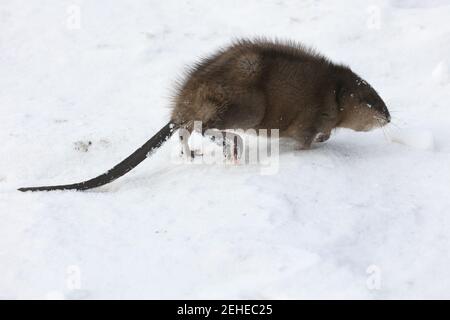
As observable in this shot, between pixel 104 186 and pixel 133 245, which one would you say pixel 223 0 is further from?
pixel 133 245

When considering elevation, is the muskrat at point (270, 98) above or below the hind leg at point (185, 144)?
above

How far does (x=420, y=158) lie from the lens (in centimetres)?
→ 539

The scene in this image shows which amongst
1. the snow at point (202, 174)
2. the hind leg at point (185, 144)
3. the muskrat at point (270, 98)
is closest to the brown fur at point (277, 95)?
the muskrat at point (270, 98)

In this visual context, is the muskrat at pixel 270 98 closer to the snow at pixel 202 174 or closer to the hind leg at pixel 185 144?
the hind leg at pixel 185 144

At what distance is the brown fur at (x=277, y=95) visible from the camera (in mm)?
5305

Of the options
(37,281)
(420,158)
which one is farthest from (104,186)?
(420,158)

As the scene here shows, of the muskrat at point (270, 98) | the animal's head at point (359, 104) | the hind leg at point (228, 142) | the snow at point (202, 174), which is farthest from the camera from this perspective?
the animal's head at point (359, 104)

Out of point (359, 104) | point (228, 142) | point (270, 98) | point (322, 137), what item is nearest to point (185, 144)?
point (228, 142)

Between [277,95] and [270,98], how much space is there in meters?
0.06

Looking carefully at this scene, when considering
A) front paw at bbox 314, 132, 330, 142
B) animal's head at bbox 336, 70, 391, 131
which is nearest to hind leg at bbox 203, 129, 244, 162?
front paw at bbox 314, 132, 330, 142

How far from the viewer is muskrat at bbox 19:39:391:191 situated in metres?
5.29

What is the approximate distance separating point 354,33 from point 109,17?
304cm

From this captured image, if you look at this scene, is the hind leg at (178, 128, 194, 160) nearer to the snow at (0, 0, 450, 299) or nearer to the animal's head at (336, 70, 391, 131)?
the snow at (0, 0, 450, 299)

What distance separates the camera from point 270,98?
5.47 meters
